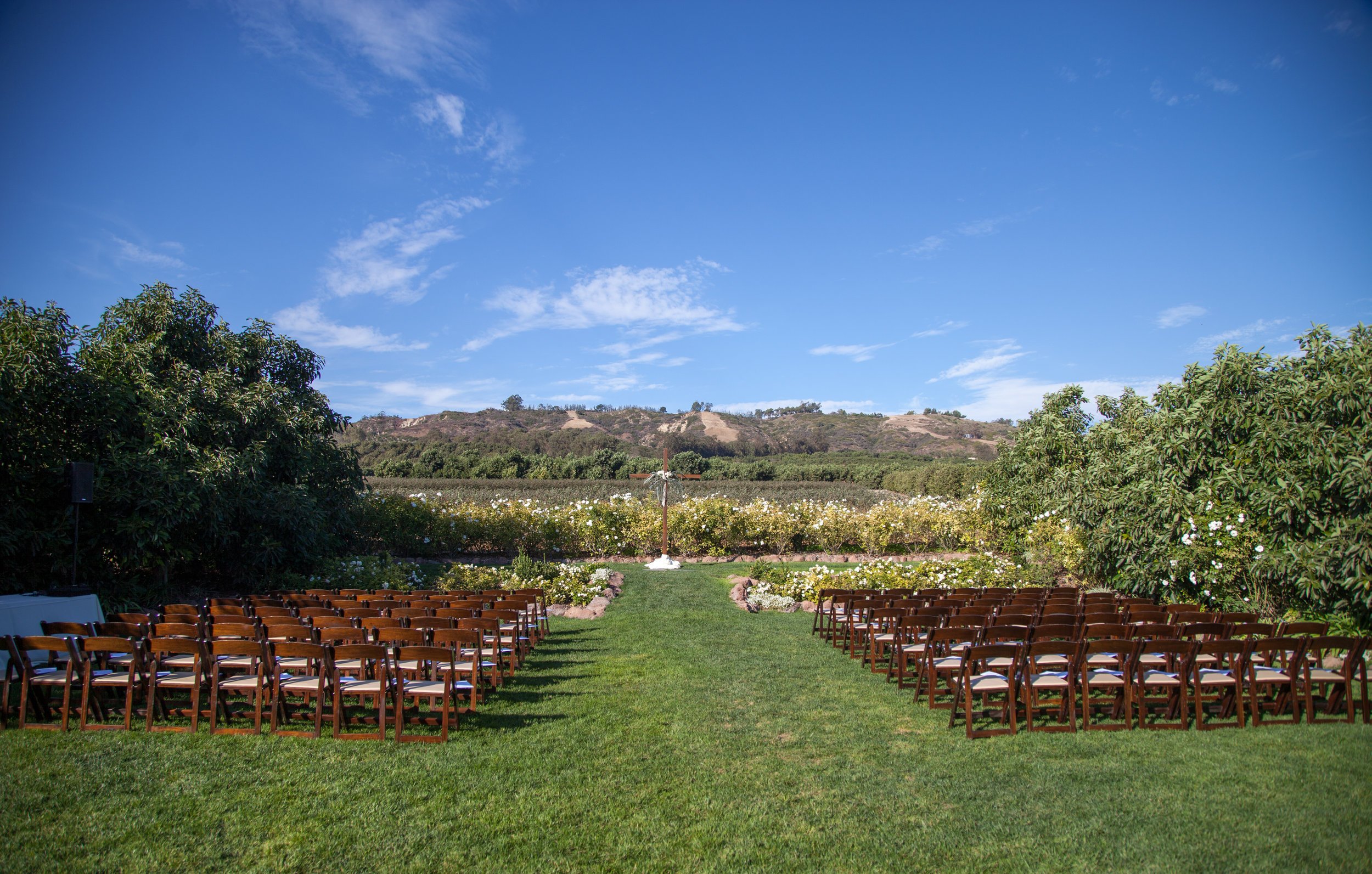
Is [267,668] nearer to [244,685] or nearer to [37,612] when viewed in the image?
[244,685]

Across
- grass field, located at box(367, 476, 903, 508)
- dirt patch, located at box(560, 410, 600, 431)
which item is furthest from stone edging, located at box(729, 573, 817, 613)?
dirt patch, located at box(560, 410, 600, 431)

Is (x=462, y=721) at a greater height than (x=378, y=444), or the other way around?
(x=378, y=444)

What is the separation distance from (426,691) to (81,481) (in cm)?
673

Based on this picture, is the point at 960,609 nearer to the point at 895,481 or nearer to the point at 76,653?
the point at 76,653

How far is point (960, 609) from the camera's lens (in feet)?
25.4

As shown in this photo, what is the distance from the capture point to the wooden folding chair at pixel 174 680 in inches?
213

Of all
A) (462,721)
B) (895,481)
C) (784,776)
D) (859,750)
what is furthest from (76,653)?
(895,481)

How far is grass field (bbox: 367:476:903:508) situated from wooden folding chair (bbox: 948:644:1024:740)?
23.7m

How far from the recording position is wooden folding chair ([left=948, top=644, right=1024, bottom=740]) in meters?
5.49

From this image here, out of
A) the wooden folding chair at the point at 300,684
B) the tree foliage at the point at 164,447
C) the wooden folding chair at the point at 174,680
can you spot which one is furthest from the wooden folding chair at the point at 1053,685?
the tree foliage at the point at 164,447

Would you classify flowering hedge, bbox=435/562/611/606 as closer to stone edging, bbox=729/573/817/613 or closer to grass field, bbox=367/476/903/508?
stone edging, bbox=729/573/817/613

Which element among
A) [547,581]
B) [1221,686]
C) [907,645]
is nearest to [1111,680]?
[1221,686]

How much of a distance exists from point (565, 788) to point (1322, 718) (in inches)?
241

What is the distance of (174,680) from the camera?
566 centimetres
